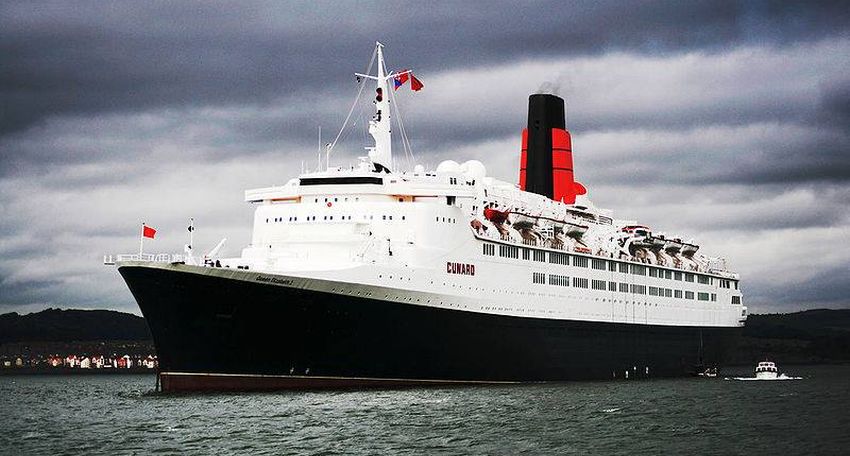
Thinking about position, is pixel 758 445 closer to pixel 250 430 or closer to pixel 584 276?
pixel 250 430

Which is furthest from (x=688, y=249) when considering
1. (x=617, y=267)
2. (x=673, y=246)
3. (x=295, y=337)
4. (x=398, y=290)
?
(x=295, y=337)

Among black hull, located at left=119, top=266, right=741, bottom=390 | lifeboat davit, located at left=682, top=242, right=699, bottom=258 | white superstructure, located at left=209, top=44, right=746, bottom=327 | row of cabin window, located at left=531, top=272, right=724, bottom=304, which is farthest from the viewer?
lifeboat davit, located at left=682, top=242, right=699, bottom=258

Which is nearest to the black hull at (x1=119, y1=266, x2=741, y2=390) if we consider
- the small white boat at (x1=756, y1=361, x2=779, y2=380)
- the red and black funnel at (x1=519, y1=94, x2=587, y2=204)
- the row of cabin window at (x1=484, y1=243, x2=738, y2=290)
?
the row of cabin window at (x1=484, y1=243, x2=738, y2=290)

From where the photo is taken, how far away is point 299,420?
42844 mm

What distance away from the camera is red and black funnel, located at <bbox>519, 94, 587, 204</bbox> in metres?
79.9

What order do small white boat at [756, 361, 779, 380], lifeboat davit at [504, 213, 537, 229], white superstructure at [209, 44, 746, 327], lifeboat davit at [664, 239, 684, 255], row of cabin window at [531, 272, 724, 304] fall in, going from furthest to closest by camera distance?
1. small white boat at [756, 361, 779, 380]
2. lifeboat davit at [664, 239, 684, 255]
3. row of cabin window at [531, 272, 724, 304]
4. lifeboat davit at [504, 213, 537, 229]
5. white superstructure at [209, 44, 746, 327]

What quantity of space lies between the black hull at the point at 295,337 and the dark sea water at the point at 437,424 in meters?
1.02

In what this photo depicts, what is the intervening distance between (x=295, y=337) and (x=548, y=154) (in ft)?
113

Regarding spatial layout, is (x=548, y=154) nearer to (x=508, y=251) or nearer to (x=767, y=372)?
(x=508, y=251)

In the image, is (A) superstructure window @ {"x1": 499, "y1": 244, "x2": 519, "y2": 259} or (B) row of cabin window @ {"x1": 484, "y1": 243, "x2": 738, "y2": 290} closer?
(A) superstructure window @ {"x1": 499, "y1": 244, "x2": 519, "y2": 259}

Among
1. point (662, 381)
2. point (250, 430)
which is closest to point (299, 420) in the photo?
point (250, 430)

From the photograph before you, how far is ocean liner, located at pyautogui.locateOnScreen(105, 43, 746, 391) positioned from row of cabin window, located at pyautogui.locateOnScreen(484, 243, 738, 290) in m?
0.15

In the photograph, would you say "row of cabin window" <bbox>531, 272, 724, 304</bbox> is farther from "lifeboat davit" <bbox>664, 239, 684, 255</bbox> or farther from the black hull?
the black hull

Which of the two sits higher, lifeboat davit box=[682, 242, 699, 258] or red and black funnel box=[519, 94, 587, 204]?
red and black funnel box=[519, 94, 587, 204]
